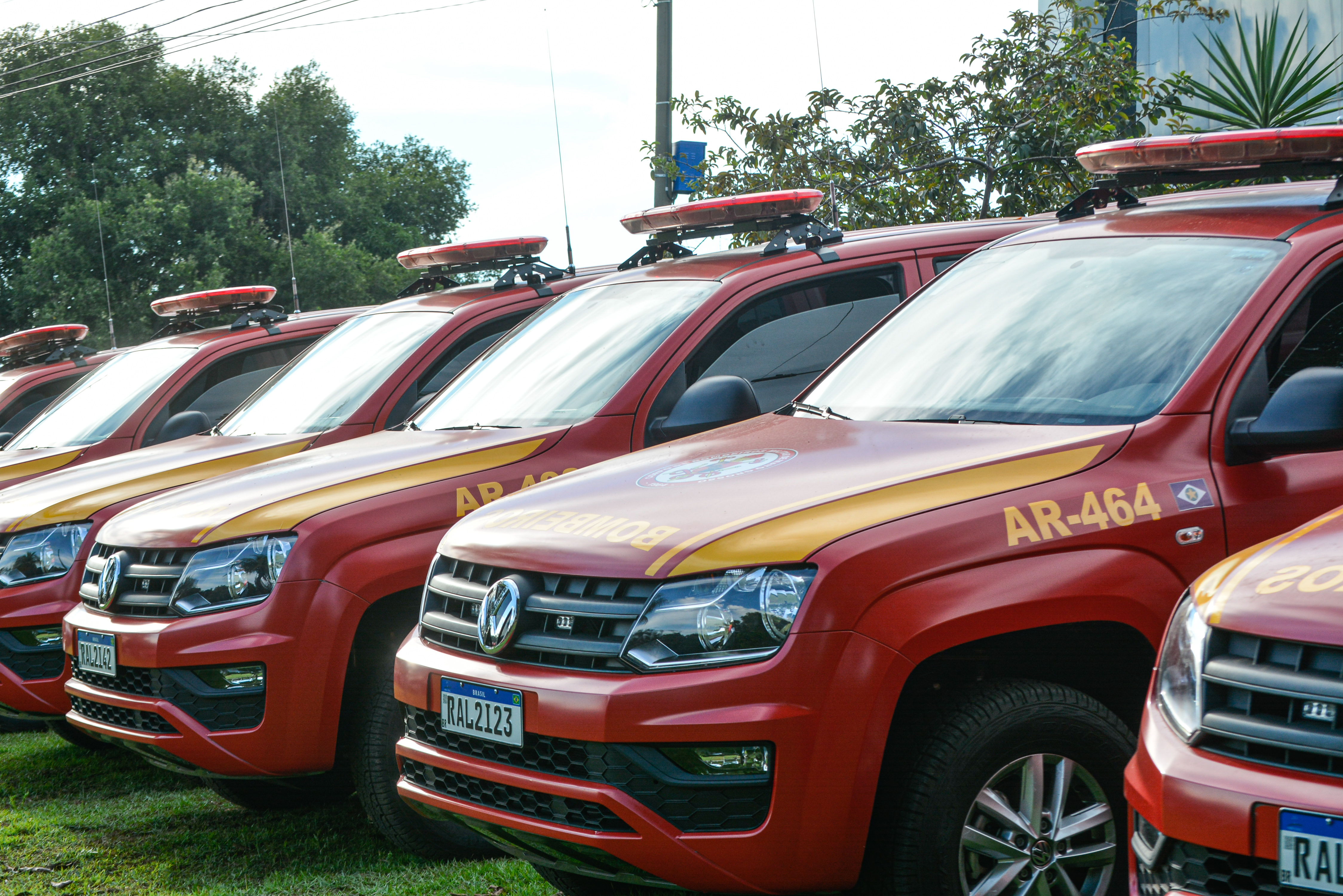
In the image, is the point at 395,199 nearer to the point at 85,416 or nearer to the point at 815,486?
the point at 85,416

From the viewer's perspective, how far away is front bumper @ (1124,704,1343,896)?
2.18 m

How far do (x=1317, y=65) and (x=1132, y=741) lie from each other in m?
12.9

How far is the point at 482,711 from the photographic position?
331 centimetres

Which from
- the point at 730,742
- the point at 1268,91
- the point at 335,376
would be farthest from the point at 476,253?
the point at 1268,91

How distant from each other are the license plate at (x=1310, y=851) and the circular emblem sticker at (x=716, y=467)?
1591 millimetres

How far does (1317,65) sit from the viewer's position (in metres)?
14.2

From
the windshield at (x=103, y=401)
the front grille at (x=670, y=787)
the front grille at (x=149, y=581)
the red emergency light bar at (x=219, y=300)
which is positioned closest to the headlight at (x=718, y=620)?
the front grille at (x=670, y=787)

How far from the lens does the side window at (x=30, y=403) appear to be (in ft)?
36.4

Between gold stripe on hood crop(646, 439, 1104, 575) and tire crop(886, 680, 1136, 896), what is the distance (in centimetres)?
42

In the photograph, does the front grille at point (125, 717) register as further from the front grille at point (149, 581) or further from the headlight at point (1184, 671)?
the headlight at point (1184, 671)

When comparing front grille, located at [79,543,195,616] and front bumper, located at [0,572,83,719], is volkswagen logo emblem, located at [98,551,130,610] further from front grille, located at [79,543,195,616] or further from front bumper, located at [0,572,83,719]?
front bumper, located at [0,572,83,719]

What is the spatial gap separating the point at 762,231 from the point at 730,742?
3.65 m

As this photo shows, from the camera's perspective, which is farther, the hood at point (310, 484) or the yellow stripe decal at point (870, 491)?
the hood at point (310, 484)

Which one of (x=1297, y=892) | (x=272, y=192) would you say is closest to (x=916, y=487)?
(x=1297, y=892)
